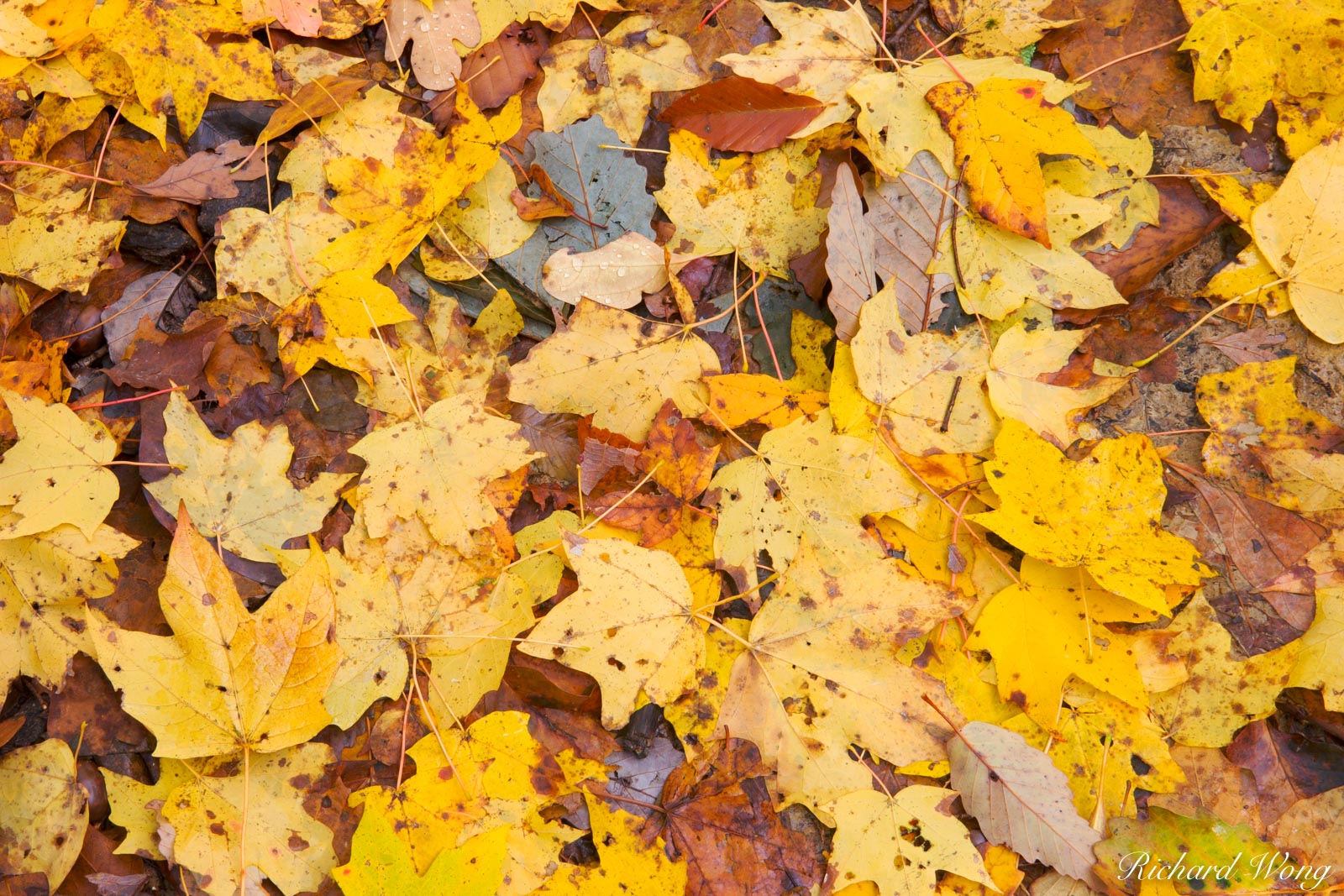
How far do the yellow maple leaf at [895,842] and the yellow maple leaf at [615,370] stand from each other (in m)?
0.87

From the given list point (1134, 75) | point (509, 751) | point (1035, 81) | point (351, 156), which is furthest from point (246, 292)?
point (1134, 75)

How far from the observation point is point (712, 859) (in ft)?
5.29

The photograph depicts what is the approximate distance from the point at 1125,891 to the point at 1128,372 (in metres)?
1.07

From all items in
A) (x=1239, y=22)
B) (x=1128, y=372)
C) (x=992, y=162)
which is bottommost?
(x=1128, y=372)

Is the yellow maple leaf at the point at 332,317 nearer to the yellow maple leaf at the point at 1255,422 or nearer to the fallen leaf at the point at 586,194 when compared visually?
the fallen leaf at the point at 586,194

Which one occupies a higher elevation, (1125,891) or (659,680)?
(659,680)

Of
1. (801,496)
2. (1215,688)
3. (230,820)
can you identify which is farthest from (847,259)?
(230,820)

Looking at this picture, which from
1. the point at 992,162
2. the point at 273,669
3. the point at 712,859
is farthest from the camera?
the point at 992,162

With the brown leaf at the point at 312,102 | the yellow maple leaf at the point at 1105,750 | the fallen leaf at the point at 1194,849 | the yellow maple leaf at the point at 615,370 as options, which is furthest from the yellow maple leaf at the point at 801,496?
the brown leaf at the point at 312,102

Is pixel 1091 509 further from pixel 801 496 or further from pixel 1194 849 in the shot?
pixel 1194 849

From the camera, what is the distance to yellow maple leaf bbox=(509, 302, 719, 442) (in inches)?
65.1

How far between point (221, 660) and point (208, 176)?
3.48ft

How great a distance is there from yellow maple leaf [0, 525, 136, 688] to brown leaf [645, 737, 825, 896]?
123 cm

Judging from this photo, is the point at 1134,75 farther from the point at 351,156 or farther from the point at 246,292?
the point at 246,292
